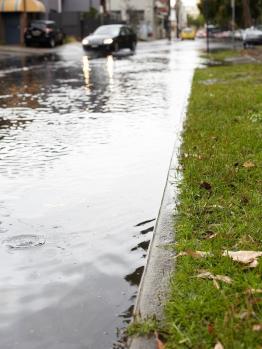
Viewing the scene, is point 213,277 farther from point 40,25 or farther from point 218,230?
point 40,25

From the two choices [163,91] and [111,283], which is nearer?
Answer: [111,283]

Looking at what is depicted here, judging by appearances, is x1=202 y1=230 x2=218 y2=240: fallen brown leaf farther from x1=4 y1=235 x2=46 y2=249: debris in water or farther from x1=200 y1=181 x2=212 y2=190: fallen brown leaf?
x1=4 y1=235 x2=46 y2=249: debris in water

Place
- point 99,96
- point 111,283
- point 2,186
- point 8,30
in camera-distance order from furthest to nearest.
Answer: point 8,30, point 99,96, point 2,186, point 111,283

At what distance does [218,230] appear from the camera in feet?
14.3

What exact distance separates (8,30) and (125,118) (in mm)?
36162

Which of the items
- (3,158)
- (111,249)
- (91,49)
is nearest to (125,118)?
(3,158)

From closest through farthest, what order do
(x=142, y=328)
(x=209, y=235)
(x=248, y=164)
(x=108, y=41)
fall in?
(x=142, y=328) < (x=209, y=235) < (x=248, y=164) < (x=108, y=41)

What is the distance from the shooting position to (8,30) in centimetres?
4425

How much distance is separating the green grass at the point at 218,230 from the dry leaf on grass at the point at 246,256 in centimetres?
4

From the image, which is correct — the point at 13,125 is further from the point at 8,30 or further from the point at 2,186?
the point at 8,30

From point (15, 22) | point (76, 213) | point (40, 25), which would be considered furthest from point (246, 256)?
point (15, 22)

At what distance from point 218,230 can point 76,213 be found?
143 cm

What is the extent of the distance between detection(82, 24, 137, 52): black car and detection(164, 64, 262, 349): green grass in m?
25.2

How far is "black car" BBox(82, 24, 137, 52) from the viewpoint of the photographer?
33656 millimetres
